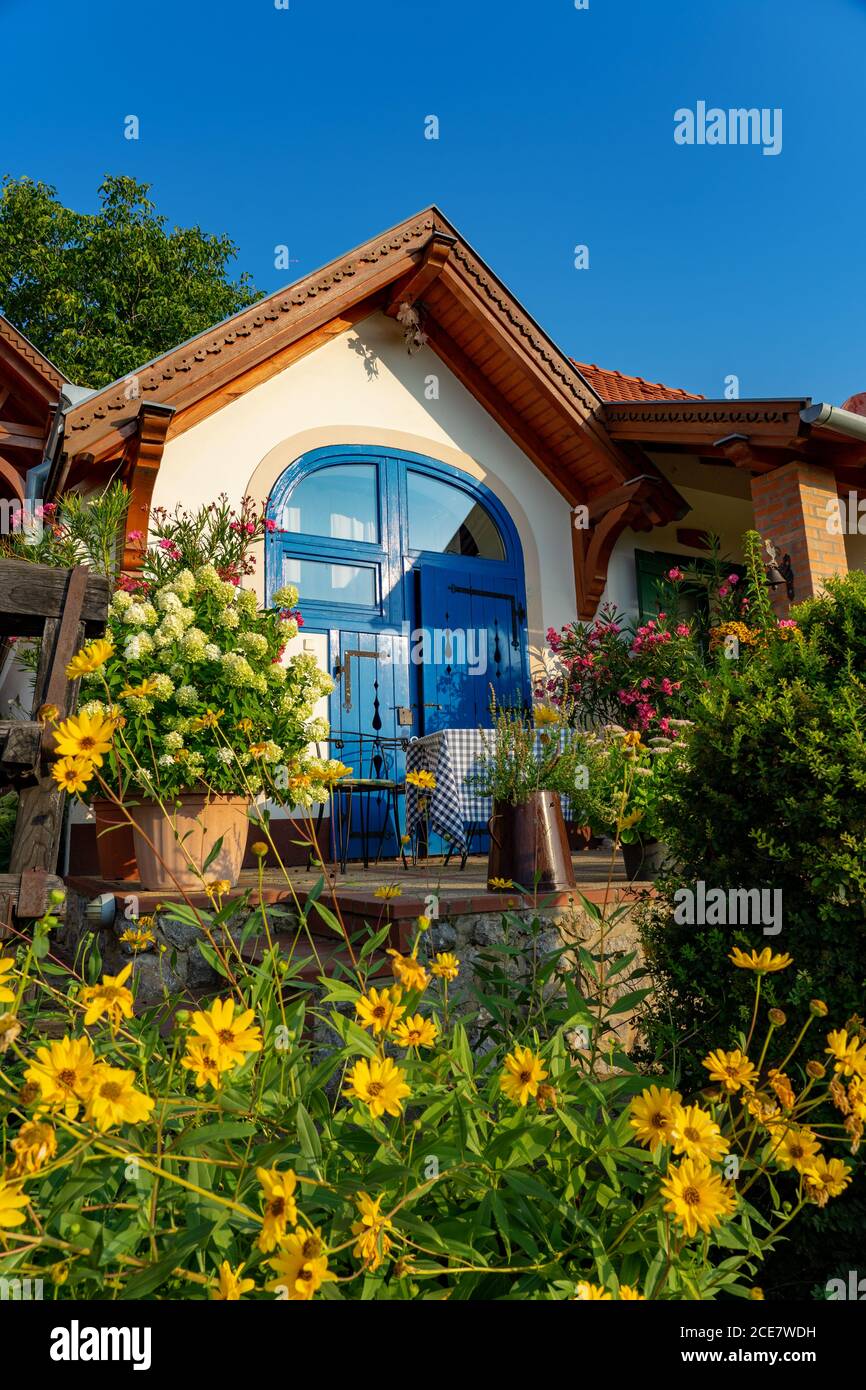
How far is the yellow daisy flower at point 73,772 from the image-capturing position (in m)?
1.58

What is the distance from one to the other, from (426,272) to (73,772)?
801 cm

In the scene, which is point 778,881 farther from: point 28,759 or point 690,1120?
point 28,759

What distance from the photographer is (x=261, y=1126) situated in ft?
4.75

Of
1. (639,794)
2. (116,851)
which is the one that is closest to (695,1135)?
(639,794)

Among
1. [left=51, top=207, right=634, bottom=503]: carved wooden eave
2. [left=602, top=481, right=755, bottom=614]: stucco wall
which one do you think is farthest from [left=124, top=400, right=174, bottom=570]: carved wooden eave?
[left=602, top=481, right=755, bottom=614]: stucco wall

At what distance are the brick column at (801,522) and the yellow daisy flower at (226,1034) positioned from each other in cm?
713

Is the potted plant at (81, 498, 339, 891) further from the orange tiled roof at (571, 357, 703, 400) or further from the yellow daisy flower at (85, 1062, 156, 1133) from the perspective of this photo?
the orange tiled roof at (571, 357, 703, 400)

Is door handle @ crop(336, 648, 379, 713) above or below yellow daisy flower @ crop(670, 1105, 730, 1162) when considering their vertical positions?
above

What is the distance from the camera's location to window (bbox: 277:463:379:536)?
8.22 metres

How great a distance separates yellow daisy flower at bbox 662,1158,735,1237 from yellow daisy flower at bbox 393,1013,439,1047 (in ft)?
1.41

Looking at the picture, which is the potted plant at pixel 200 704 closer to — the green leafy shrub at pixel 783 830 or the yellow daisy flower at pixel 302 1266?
the green leafy shrub at pixel 783 830

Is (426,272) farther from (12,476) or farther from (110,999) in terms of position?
(110,999)

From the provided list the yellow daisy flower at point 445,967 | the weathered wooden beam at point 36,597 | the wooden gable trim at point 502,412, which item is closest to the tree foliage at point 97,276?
the wooden gable trim at point 502,412
